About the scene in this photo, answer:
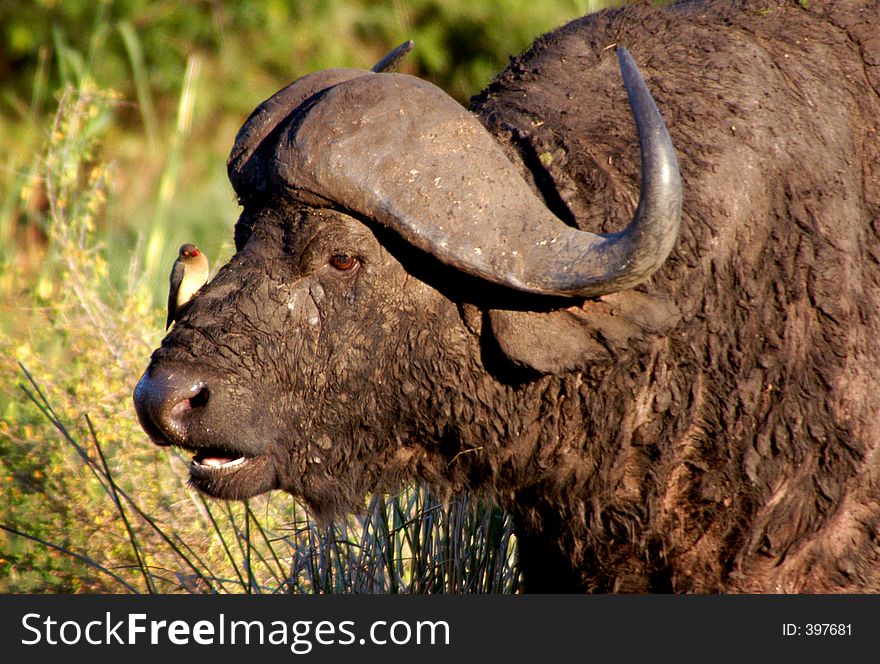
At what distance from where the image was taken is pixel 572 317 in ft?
11.1

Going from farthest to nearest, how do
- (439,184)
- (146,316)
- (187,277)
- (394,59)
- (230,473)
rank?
(146,316)
(394,59)
(187,277)
(230,473)
(439,184)

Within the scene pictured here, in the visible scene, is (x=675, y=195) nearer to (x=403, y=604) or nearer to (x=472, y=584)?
(x=403, y=604)

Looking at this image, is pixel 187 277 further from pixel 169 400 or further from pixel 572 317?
pixel 572 317

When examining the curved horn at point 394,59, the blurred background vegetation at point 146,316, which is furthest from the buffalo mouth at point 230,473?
the curved horn at point 394,59

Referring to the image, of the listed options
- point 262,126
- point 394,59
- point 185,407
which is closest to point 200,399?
point 185,407

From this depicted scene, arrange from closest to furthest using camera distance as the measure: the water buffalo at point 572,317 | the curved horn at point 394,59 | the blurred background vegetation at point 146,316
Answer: the water buffalo at point 572,317, the curved horn at point 394,59, the blurred background vegetation at point 146,316

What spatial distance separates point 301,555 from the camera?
5.08m

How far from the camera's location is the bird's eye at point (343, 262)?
343cm

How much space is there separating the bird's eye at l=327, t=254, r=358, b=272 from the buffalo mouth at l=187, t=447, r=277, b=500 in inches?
23.2

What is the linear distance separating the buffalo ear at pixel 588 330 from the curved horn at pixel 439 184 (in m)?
0.16

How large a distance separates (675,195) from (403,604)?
5.78 feet

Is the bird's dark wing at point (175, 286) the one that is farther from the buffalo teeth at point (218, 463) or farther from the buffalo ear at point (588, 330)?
the buffalo ear at point (588, 330)

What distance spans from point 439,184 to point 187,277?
90 cm

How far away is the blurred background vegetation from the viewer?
482 cm
